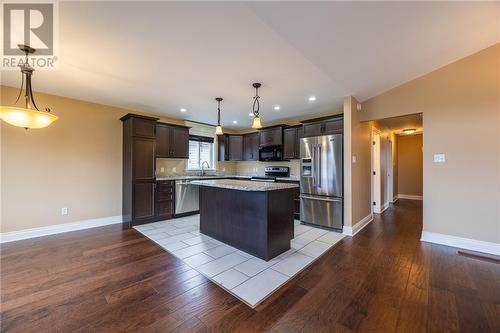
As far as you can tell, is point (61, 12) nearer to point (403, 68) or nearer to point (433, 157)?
point (403, 68)

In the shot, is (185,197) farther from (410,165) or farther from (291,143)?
Answer: (410,165)

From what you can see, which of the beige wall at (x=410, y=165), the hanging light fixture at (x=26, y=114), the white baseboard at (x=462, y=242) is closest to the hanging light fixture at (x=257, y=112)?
the hanging light fixture at (x=26, y=114)

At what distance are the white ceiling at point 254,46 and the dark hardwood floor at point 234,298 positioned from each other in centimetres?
258

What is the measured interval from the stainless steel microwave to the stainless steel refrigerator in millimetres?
1103

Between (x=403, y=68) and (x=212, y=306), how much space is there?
4.05m

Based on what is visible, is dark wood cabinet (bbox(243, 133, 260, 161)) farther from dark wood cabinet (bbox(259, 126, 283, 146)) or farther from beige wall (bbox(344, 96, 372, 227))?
beige wall (bbox(344, 96, 372, 227))

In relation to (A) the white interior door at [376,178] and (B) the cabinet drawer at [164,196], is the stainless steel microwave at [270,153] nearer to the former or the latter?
(A) the white interior door at [376,178]

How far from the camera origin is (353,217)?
383cm

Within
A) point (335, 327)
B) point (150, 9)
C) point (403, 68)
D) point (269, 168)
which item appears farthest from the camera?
point (269, 168)

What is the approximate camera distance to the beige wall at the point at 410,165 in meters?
7.32

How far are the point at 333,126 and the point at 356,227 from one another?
204 cm

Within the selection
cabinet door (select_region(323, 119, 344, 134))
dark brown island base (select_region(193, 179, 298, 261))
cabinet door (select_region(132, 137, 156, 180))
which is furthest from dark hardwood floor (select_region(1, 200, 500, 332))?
cabinet door (select_region(323, 119, 344, 134))

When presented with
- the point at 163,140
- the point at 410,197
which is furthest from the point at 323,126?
the point at 410,197

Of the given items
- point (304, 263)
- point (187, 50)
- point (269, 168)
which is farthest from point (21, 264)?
point (269, 168)
